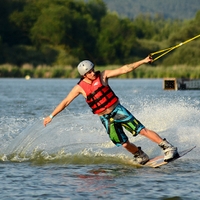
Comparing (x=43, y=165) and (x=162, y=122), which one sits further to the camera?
(x=162, y=122)

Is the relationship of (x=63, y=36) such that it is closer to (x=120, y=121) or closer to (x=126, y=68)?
(x=120, y=121)

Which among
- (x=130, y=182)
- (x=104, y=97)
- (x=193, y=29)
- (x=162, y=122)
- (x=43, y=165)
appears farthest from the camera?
(x=193, y=29)

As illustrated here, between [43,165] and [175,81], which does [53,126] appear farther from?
[175,81]

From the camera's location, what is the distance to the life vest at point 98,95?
31.9 ft

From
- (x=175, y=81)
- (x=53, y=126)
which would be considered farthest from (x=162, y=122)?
(x=175, y=81)

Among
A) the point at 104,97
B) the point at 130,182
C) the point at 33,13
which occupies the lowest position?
the point at 130,182

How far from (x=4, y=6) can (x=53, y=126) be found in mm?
60716

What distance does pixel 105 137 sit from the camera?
12.8 m

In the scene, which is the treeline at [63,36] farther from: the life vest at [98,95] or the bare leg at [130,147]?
the life vest at [98,95]

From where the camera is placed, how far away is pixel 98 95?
977cm

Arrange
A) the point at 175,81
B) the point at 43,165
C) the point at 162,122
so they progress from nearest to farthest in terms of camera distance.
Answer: the point at 43,165 → the point at 162,122 → the point at 175,81

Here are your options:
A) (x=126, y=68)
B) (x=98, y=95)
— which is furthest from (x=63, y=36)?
(x=126, y=68)

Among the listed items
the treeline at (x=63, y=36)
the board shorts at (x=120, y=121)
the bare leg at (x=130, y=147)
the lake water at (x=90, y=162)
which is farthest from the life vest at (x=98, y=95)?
the treeline at (x=63, y=36)

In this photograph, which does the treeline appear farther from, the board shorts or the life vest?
the life vest
